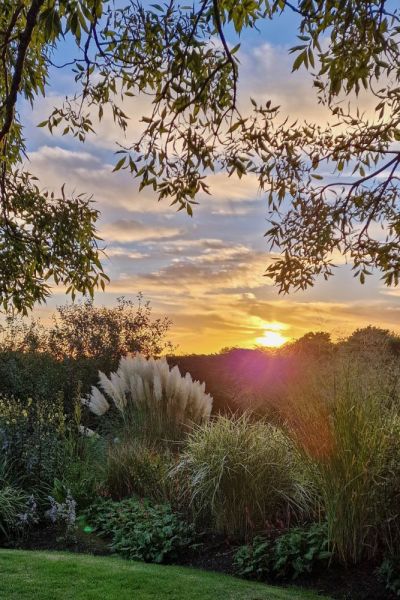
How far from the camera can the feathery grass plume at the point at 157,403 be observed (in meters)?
8.70

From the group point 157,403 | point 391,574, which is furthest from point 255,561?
point 157,403

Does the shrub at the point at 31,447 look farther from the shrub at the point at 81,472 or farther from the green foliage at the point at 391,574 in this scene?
the green foliage at the point at 391,574

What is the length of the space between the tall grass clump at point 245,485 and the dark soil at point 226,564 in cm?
25

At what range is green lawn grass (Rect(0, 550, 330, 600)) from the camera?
4.52 metres

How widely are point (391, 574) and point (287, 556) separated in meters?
0.77

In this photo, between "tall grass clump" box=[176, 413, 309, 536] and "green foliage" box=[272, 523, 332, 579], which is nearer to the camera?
"green foliage" box=[272, 523, 332, 579]

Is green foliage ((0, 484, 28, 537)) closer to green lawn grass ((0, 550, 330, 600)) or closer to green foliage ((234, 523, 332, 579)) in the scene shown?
green lawn grass ((0, 550, 330, 600))

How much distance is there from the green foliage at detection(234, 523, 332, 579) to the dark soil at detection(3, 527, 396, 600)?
8 cm

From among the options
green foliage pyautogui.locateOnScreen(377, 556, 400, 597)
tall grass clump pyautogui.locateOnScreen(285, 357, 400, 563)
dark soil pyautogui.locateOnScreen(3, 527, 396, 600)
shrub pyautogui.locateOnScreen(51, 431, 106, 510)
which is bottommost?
dark soil pyautogui.locateOnScreen(3, 527, 396, 600)

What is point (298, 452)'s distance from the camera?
5664mm

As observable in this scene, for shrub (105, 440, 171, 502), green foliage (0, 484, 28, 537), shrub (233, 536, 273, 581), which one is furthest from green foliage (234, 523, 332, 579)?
green foliage (0, 484, 28, 537)

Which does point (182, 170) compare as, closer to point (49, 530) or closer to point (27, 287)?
point (27, 287)

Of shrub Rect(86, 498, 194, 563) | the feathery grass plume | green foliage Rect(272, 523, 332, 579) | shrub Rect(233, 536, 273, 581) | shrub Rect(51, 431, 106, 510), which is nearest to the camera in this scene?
green foliage Rect(272, 523, 332, 579)

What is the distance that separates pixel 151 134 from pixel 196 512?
3378 mm
